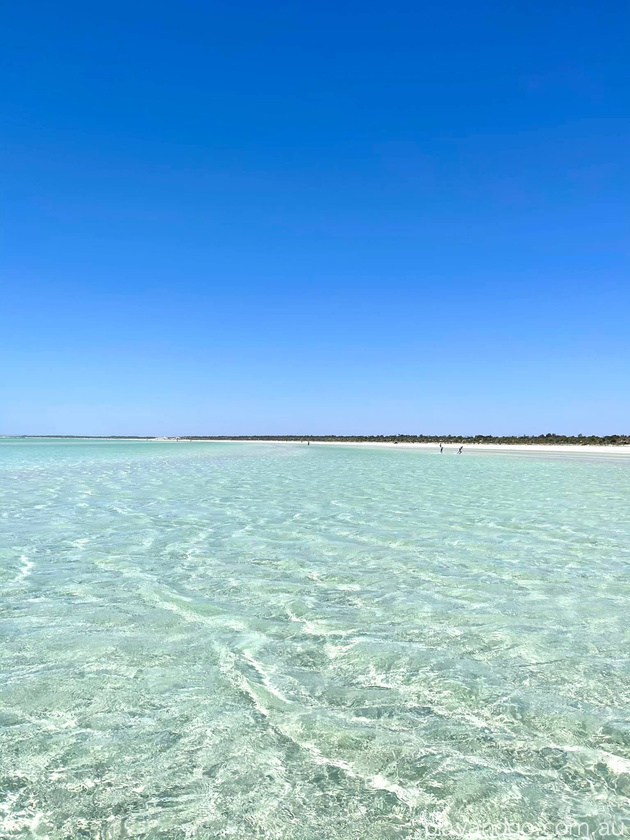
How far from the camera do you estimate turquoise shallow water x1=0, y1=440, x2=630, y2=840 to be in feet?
10.2

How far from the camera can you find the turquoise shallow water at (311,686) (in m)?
3.09

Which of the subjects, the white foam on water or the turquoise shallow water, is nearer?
the turquoise shallow water

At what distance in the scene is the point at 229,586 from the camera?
297 inches

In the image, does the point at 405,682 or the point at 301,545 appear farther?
the point at 301,545

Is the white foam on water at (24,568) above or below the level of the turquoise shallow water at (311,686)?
above

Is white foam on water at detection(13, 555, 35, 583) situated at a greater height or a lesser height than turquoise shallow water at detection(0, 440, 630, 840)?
greater

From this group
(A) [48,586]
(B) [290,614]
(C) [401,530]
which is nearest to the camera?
(B) [290,614]

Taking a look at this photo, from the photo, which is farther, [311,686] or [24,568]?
[24,568]

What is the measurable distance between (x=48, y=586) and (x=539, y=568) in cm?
753

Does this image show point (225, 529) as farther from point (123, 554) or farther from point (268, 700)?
point (268, 700)

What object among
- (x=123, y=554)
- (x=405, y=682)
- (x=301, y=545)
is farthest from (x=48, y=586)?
(x=405, y=682)

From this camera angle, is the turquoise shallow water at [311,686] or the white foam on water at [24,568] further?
the white foam on water at [24,568]

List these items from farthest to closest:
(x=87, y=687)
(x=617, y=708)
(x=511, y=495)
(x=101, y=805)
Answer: (x=511, y=495), (x=87, y=687), (x=617, y=708), (x=101, y=805)

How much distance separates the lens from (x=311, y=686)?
4.59m
